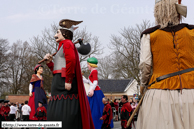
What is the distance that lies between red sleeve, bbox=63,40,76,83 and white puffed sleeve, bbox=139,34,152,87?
1.33m

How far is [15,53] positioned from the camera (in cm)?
5150

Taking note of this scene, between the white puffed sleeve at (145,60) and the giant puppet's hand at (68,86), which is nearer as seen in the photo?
the white puffed sleeve at (145,60)

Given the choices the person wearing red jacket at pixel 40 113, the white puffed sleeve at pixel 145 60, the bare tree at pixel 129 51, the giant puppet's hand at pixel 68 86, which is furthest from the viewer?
the bare tree at pixel 129 51

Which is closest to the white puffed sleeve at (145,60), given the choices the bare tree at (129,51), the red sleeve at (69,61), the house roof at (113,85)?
the red sleeve at (69,61)

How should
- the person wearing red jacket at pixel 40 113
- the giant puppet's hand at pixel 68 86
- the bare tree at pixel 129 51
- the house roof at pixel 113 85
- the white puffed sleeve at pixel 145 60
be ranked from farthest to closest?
the house roof at pixel 113 85, the bare tree at pixel 129 51, the person wearing red jacket at pixel 40 113, the giant puppet's hand at pixel 68 86, the white puffed sleeve at pixel 145 60

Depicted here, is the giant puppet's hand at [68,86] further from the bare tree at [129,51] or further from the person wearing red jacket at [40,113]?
the bare tree at [129,51]

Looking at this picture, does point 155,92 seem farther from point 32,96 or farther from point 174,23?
point 32,96

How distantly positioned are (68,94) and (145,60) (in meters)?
1.66

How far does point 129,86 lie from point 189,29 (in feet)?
200

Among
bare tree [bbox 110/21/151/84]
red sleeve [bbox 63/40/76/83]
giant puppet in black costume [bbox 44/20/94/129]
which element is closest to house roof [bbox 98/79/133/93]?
bare tree [bbox 110/21/151/84]

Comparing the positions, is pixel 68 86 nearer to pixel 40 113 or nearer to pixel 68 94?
pixel 68 94

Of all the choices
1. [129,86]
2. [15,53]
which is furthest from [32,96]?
[129,86]

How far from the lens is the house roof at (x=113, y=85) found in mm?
63594

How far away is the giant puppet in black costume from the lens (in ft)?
15.4
